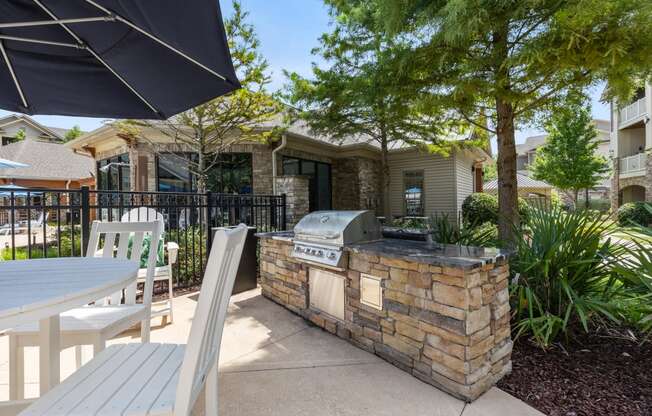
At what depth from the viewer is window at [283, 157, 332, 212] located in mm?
9625

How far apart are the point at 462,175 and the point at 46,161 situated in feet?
67.2

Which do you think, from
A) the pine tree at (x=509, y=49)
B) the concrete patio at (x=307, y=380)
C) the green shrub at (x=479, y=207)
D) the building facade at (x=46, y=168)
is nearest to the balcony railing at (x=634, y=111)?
the green shrub at (x=479, y=207)

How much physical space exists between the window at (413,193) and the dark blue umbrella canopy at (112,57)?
9.83m

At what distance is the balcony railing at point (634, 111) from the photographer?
15278mm

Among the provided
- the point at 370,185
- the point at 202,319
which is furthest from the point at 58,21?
the point at 370,185

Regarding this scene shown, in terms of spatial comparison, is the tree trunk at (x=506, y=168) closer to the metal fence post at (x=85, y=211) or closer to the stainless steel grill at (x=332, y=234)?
the stainless steel grill at (x=332, y=234)

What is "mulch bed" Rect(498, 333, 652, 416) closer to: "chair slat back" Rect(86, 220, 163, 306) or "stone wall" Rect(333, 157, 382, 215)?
"chair slat back" Rect(86, 220, 163, 306)

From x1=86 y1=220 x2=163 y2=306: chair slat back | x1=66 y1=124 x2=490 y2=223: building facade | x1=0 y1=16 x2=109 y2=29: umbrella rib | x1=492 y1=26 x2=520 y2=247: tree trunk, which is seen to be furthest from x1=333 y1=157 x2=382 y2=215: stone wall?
x1=0 y1=16 x2=109 y2=29: umbrella rib

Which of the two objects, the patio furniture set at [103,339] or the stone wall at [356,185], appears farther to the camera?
the stone wall at [356,185]

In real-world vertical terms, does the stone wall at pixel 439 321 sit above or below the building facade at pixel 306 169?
below

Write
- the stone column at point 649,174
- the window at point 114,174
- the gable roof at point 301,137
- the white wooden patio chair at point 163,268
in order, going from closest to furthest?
1. the white wooden patio chair at point 163,268
2. the gable roof at point 301,137
3. the window at point 114,174
4. the stone column at point 649,174

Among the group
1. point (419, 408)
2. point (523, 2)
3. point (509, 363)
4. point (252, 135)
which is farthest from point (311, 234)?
point (252, 135)

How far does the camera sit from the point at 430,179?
11227 millimetres

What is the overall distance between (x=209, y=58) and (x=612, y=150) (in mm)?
23723
